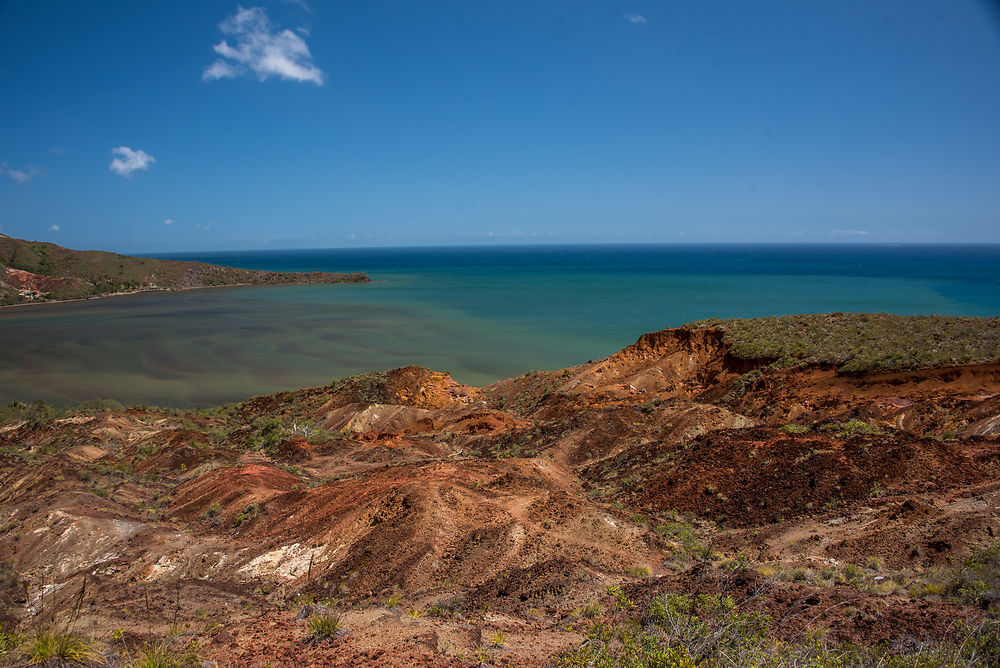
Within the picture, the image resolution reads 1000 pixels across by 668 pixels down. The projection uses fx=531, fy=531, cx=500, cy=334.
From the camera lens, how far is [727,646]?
5.40 m

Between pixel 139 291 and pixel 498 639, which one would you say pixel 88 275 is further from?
pixel 498 639

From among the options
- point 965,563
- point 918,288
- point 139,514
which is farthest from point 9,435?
point 918,288

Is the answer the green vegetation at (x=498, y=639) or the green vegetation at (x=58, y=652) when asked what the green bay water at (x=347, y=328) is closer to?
the green vegetation at (x=498, y=639)

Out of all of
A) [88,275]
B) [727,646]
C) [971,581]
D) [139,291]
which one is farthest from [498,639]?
[88,275]

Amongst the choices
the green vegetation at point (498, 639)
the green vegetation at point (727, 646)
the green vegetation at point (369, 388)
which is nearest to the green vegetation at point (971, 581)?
the green vegetation at point (727, 646)

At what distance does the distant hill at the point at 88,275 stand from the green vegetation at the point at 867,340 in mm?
93220

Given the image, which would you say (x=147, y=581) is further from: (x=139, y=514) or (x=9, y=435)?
(x=9, y=435)

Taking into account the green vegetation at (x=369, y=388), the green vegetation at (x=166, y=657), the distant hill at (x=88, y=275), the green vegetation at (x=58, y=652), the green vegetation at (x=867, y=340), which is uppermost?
the distant hill at (x=88, y=275)

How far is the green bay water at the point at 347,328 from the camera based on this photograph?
118 ft

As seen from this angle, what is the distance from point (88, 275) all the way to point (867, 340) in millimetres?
110313

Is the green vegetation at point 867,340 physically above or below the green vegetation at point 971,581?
above

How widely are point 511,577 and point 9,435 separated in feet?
84.7

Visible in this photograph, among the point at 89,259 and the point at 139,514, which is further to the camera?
the point at 89,259

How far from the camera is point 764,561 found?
9.09 m
